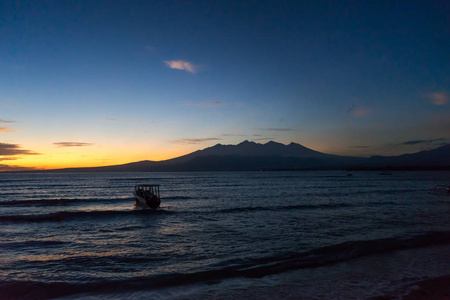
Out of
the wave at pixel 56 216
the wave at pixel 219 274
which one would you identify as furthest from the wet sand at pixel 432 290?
the wave at pixel 56 216

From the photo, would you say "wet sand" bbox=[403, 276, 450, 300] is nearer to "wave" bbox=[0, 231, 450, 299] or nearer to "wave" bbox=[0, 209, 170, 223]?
"wave" bbox=[0, 231, 450, 299]

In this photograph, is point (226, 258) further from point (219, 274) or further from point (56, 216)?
point (56, 216)

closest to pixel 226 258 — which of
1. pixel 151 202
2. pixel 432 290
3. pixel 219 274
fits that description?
pixel 219 274

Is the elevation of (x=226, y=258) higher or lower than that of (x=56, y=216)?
higher

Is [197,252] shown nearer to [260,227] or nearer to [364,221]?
[260,227]

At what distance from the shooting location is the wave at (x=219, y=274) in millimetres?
9927

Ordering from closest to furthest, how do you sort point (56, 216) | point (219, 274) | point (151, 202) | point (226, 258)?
1. point (219, 274)
2. point (226, 258)
3. point (56, 216)
4. point (151, 202)

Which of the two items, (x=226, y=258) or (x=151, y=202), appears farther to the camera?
(x=151, y=202)

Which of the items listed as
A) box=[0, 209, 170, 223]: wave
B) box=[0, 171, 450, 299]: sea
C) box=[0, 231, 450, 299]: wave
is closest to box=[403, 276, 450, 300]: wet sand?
box=[0, 171, 450, 299]: sea

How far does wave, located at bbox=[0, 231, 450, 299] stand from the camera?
9.93 metres

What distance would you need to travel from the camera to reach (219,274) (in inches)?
441

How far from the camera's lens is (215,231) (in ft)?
64.7

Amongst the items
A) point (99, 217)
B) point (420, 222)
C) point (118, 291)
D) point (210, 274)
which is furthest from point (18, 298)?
point (420, 222)

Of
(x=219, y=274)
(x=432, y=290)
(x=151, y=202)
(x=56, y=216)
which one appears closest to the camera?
(x=432, y=290)
